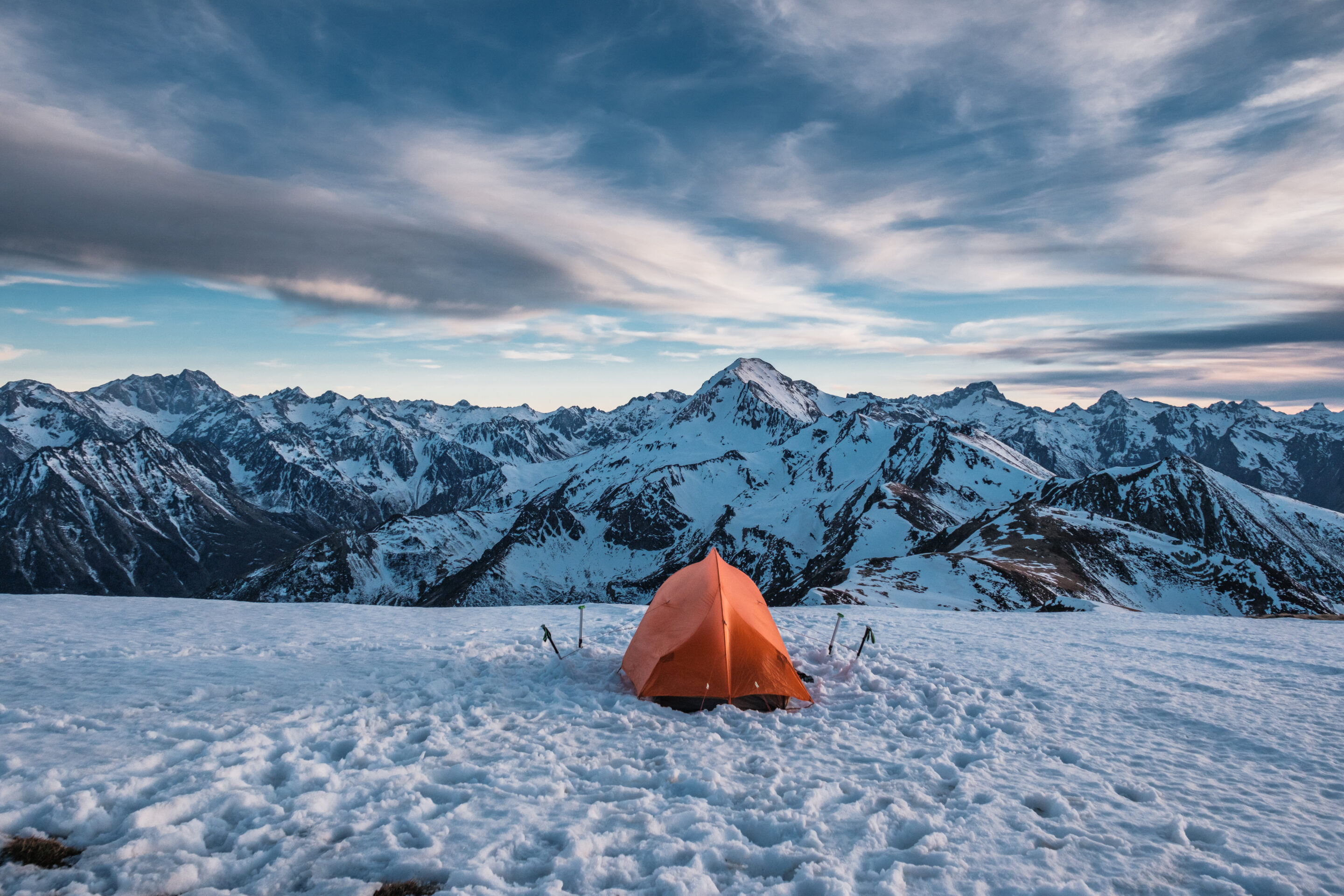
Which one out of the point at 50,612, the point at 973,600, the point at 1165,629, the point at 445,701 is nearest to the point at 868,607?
the point at 1165,629

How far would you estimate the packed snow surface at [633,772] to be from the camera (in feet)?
23.9

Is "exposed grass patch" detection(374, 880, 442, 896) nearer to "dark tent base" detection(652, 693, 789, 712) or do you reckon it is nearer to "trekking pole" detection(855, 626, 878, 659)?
"dark tent base" detection(652, 693, 789, 712)

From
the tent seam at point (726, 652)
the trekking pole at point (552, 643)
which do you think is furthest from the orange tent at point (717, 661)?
the trekking pole at point (552, 643)

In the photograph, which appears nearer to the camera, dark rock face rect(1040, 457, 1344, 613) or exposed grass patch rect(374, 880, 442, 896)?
exposed grass patch rect(374, 880, 442, 896)

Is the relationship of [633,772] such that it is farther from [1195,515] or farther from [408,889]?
[1195,515]

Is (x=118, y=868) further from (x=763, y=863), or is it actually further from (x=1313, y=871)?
(x=1313, y=871)

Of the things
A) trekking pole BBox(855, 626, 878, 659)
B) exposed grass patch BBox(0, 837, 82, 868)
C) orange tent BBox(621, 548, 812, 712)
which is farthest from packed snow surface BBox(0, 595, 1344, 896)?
orange tent BBox(621, 548, 812, 712)

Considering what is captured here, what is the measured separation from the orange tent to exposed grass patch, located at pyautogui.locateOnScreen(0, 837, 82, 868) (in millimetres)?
8838

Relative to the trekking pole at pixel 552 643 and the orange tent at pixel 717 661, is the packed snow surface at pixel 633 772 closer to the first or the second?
the trekking pole at pixel 552 643

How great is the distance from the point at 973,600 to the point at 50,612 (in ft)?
211

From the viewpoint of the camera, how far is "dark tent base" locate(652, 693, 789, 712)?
42.5 ft

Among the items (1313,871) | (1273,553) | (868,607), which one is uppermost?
(1313,871)

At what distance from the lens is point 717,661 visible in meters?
13.0

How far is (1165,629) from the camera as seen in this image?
939 inches
